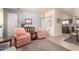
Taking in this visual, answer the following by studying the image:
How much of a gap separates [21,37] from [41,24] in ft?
1.54

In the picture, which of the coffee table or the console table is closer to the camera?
the coffee table

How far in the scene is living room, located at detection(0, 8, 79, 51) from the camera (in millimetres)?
1666

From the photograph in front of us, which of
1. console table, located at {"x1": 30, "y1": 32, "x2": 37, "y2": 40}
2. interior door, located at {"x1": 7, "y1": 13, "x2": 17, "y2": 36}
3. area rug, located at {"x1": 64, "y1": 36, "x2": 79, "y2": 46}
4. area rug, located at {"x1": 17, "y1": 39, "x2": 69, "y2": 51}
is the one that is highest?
interior door, located at {"x1": 7, "y1": 13, "x2": 17, "y2": 36}

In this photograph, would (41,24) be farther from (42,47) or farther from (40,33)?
(42,47)

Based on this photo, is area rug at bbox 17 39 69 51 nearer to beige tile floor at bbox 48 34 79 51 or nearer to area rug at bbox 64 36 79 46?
beige tile floor at bbox 48 34 79 51

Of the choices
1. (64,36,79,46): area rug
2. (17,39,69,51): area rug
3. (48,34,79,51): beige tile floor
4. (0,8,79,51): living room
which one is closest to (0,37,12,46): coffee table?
(0,8,79,51): living room

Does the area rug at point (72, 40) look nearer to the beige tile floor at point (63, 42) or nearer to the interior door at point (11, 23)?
the beige tile floor at point (63, 42)

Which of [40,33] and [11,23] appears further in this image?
[40,33]

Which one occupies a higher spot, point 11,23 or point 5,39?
point 11,23

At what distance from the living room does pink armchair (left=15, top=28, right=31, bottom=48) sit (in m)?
0.04

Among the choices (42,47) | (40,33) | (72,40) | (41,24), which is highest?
(41,24)

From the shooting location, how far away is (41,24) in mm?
Result: 1778

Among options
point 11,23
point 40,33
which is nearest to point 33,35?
point 40,33

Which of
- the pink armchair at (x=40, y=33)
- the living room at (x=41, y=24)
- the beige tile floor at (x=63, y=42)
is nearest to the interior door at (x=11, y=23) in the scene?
the living room at (x=41, y=24)
